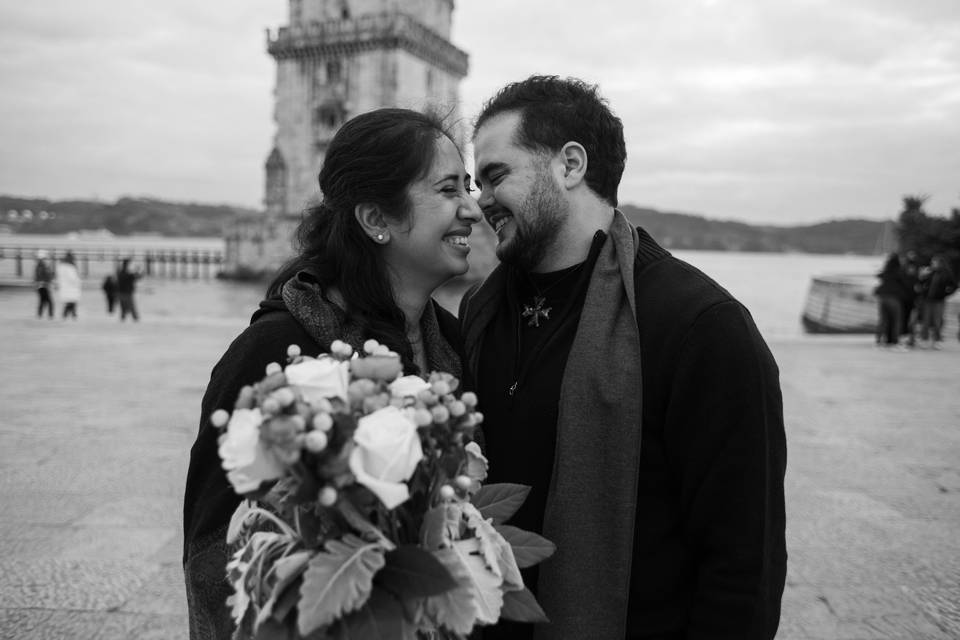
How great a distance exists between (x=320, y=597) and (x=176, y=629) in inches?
123

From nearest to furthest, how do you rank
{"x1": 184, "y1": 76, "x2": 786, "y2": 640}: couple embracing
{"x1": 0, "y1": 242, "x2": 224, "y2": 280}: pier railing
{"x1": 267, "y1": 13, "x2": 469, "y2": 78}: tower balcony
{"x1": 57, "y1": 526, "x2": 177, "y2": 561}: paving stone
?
{"x1": 184, "y1": 76, "x2": 786, "y2": 640}: couple embracing
{"x1": 57, "y1": 526, "x2": 177, "y2": 561}: paving stone
{"x1": 267, "y1": 13, "x2": 469, "y2": 78}: tower balcony
{"x1": 0, "y1": 242, "x2": 224, "y2": 280}: pier railing

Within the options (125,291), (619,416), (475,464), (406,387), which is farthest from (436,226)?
(125,291)

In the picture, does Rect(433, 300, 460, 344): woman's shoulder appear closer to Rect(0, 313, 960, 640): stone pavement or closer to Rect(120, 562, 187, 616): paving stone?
Rect(0, 313, 960, 640): stone pavement

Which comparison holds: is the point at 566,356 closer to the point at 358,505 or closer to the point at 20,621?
the point at 358,505

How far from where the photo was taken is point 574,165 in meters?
2.68

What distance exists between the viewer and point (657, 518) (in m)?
2.37

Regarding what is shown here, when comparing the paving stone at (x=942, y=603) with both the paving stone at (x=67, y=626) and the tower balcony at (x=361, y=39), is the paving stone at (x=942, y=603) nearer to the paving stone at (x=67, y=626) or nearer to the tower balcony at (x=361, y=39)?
the paving stone at (x=67, y=626)

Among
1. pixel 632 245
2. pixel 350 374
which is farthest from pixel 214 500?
pixel 632 245

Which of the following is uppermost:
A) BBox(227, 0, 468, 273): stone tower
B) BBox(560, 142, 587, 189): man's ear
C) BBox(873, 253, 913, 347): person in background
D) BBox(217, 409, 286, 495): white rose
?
BBox(227, 0, 468, 273): stone tower

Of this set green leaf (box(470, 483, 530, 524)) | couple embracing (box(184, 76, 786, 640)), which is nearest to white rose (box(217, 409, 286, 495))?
green leaf (box(470, 483, 530, 524))

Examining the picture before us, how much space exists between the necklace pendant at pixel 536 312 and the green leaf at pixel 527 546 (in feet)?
3.06

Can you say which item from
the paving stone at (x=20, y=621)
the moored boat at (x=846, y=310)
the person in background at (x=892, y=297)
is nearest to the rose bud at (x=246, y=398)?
the paving stone at (x=20, y=621)

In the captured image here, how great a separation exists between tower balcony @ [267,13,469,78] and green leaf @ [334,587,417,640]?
165 feet

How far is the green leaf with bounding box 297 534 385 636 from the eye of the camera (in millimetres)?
1416
